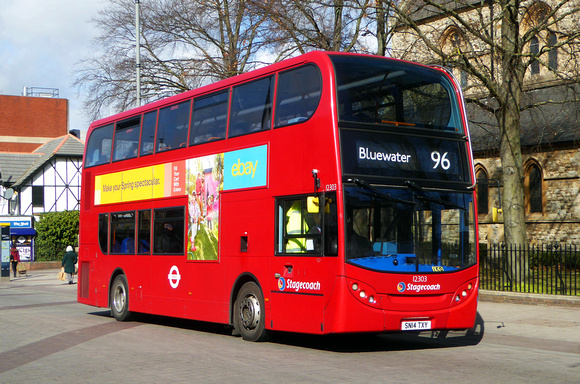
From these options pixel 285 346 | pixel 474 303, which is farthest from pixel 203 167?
pixel 474 303

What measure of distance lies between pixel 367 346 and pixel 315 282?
73.1 inches

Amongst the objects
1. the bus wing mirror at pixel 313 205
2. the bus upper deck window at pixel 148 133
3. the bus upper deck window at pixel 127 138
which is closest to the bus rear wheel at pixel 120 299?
the bus upper deck window at pixel 127 138

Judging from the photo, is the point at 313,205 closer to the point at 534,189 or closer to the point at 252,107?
the point at 252,107

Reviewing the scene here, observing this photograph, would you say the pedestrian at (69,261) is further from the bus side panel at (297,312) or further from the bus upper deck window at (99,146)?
the bus side panel at (297,312)

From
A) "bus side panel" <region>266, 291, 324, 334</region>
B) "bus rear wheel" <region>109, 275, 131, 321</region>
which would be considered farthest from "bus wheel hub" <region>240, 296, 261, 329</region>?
"bus rear wheel" <region>109, 275, 131, 321</region>

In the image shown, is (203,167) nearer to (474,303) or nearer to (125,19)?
(474,303)

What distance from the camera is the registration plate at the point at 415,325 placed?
10.6 m

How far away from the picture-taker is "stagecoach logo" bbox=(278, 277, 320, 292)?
35.1ft

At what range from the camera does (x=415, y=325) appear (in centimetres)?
1070

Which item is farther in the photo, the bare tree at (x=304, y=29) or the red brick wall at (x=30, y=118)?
the red brick wall at (x=30, y=118)

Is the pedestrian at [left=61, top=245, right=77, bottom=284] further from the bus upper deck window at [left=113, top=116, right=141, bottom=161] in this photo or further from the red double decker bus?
the red double decker bus

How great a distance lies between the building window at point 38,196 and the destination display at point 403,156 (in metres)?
49.5

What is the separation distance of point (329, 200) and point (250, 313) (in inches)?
111

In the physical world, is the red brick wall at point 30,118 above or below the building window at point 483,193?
above
